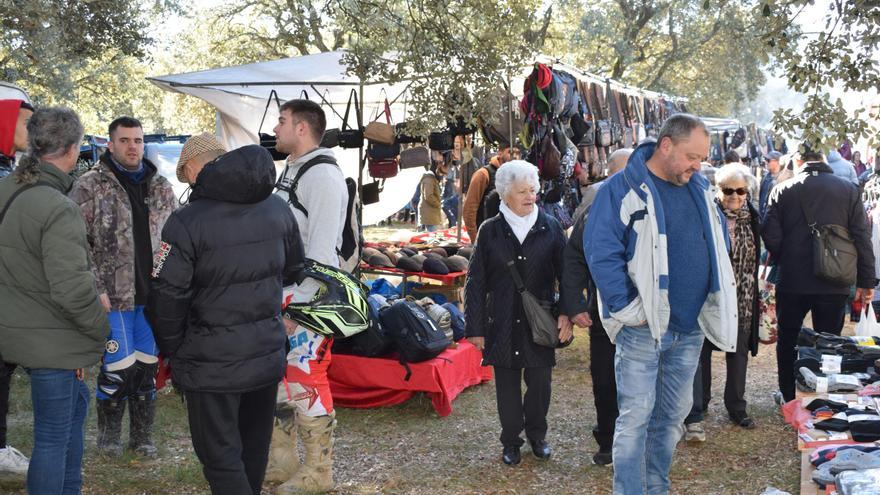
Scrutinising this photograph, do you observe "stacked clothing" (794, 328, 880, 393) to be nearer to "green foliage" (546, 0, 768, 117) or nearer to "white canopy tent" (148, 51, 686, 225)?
"white canopy tent" (148, 51, 686, 225)

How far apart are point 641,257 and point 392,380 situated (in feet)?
9.69

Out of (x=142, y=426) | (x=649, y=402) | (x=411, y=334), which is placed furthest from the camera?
(x=411, y=334)

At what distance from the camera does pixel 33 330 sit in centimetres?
335

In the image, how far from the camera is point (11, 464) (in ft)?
14.5

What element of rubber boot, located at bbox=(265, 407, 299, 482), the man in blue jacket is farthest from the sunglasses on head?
rubber boot, located at bbox=(265, 407, 299, 482)

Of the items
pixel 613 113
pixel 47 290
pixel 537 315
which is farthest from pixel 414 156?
pixel 47 290

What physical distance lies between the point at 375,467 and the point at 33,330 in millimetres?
2347

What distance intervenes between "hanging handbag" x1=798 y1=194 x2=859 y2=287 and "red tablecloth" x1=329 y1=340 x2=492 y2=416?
2538 mm

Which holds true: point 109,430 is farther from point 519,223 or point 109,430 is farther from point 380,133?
point 380,133

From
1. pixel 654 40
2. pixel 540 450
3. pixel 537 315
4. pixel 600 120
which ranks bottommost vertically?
pixel 540 450

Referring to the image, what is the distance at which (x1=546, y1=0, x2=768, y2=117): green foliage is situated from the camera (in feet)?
77.3

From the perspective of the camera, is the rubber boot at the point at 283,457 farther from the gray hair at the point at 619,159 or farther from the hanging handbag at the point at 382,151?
the hanging handbag at the point at 382,151

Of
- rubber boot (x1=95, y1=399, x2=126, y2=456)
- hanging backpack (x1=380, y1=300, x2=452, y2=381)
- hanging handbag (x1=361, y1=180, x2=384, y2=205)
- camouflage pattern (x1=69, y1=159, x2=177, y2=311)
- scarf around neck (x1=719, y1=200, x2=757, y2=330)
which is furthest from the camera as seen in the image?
hanging handbag (x1=361, y1=180, x2=384, y2=205)

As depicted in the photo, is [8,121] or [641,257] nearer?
[641,257]
